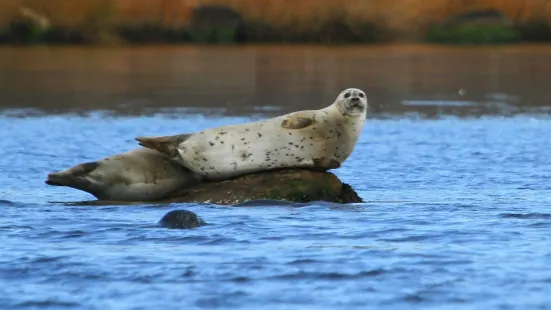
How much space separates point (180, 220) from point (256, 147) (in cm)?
151

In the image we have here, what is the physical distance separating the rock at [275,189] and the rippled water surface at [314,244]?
130mm

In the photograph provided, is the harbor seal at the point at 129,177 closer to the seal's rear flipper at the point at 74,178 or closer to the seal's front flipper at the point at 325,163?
the seal's rear flipper at the point at 74,178

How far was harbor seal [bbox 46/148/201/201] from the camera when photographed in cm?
1270

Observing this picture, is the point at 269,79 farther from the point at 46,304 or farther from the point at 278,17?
the point at 46,304

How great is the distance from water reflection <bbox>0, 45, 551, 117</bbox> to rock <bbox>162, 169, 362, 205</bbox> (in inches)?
520

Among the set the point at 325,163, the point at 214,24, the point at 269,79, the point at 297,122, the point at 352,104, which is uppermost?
the point at 352,104

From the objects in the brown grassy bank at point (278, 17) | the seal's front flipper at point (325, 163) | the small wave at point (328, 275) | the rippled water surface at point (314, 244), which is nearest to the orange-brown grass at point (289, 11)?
the brown grassy bank at point (278, 17)

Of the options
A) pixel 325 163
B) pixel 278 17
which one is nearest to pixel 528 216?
pixel 325 163

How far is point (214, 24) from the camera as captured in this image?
56.6m

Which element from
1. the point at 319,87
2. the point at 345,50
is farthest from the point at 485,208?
the point at 345,50

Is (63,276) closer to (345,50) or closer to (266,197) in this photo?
(266,197)

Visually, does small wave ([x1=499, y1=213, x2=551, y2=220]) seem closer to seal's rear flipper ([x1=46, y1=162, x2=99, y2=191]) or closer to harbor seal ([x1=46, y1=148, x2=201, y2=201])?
harbor seal ([x1=46, y1=148, x2=201, y2=201])

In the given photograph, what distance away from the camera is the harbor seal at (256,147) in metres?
12.6

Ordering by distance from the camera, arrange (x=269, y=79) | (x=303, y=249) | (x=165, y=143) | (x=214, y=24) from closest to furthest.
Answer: (x=303, y=249), (x=165, y=143), (x=269, y=79), (x=214, y=24)
